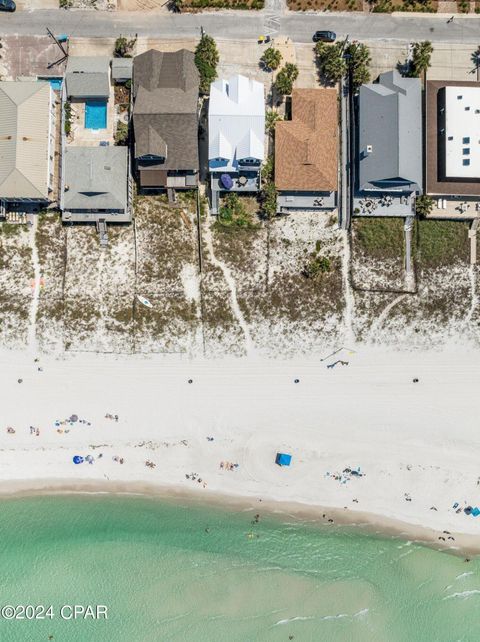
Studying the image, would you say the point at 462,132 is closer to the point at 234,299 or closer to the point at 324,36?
the point at 324,36

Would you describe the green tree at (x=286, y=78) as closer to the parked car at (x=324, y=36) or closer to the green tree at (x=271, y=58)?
the green tree at (x=271, y=58)

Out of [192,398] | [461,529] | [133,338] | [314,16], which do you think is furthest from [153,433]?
[314,16]

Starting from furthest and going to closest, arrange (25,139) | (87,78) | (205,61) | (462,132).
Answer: (205,61), (87,78), (462,132), (25,139)

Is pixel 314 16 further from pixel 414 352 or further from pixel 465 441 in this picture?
pixel 465 441

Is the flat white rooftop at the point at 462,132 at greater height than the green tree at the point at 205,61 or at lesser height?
lesser

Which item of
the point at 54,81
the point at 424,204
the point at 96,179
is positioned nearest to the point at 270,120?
the point at 424,204

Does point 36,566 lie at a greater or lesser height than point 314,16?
lesser

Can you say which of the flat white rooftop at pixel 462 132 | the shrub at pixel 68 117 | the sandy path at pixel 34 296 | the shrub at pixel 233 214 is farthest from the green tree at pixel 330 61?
the sandy path at pixel 34 296
